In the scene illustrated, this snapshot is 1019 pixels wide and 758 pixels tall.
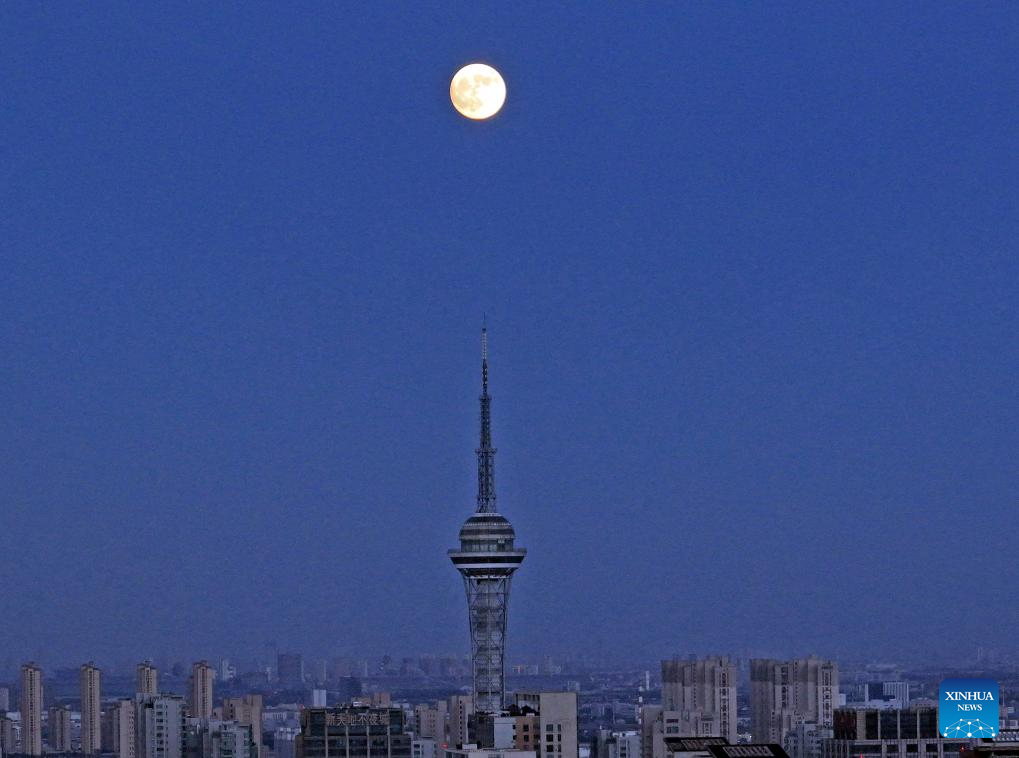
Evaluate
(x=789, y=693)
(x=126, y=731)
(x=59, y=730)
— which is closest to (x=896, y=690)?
(x=789, y=693)

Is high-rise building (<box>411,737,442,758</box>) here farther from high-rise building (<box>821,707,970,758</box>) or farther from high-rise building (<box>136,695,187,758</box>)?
high-rise building (<box>821,707,970,758</box>)

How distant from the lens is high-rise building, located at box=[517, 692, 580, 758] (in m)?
80.8

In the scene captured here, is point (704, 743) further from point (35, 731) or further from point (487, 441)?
point (35, 731)

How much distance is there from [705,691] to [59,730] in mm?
45913

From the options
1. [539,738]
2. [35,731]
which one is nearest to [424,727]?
[35,731]

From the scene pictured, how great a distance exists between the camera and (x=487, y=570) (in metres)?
139

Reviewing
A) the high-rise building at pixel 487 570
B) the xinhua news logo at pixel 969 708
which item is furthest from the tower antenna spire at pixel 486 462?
the xinhua news logo at pixel 969 708

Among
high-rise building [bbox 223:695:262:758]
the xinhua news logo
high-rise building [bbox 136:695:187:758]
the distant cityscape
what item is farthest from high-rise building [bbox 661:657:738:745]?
the xinhua news logo

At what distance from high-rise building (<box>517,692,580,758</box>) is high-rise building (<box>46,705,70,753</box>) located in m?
64.0

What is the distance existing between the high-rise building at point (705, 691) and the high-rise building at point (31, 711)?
42.8 metres

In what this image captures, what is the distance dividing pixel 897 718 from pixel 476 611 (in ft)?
183

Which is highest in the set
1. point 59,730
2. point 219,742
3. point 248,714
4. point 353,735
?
point 353,735

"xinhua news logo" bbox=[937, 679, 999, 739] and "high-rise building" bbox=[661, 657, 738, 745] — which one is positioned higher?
"xinhua news logo" bbox=[937, 679, 999, 739]

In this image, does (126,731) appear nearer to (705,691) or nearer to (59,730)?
(59,730)
